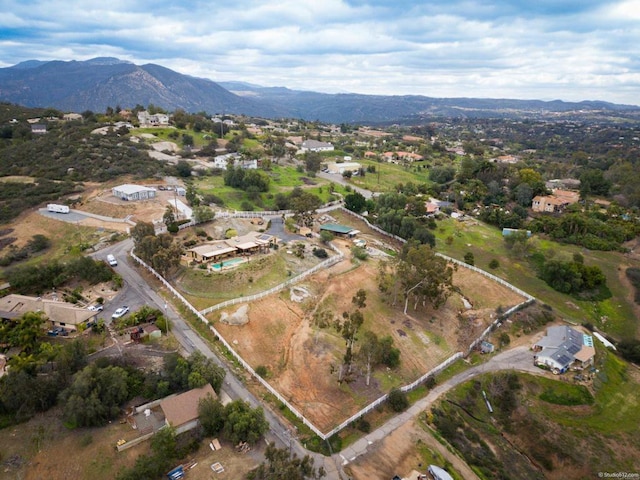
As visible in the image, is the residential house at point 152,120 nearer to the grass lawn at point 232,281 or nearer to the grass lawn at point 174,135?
the grass lawn at point 174,135

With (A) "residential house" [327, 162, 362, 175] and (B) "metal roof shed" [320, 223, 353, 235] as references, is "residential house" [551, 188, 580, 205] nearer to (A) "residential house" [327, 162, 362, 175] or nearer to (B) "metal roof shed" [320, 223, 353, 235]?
(A) "residential house" [327, 162, 362, 175]

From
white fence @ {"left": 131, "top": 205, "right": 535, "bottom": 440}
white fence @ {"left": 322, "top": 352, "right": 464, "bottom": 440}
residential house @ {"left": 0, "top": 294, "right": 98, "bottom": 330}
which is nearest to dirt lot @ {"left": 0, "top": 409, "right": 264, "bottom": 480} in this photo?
white fence @ {"left": 131, "top": 205, "right": 535, "bottom": 440}

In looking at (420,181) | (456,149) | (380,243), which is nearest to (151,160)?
(380,243)

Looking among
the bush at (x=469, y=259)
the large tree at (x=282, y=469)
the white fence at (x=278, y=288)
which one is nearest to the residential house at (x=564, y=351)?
the bush at (x=469, y=259)

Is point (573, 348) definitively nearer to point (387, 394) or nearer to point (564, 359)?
point (564, 359)

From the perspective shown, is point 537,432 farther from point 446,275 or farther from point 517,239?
point 517,239

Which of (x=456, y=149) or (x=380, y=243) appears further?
(x=456, y=149)
